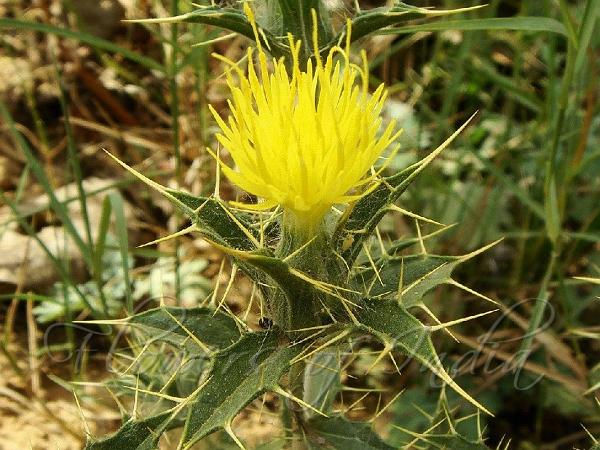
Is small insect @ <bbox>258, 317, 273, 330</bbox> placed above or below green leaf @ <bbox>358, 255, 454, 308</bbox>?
below

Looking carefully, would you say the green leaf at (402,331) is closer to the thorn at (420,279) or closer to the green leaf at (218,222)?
the thorn at (420,279)

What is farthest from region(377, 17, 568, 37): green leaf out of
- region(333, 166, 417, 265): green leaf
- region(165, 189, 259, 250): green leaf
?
region(165, 189, 259, 250): green leaf

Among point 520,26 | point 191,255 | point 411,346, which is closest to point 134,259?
point 191,255

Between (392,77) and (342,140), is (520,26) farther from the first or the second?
(392,77)

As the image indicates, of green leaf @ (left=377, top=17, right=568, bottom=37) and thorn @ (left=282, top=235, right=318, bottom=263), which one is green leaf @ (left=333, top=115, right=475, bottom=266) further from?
green leaf @ (left=377, top=17, right=568, bottom=37)

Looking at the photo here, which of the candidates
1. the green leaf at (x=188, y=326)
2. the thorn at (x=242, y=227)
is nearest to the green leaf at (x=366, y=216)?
the thorn at (x=242, y=227)

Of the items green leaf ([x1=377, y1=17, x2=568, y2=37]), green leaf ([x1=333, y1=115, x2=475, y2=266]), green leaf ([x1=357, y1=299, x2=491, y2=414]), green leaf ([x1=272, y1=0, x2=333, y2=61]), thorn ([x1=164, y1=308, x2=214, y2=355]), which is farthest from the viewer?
green leaf ([x1=377, y1=17, x2=568, y2=37])
